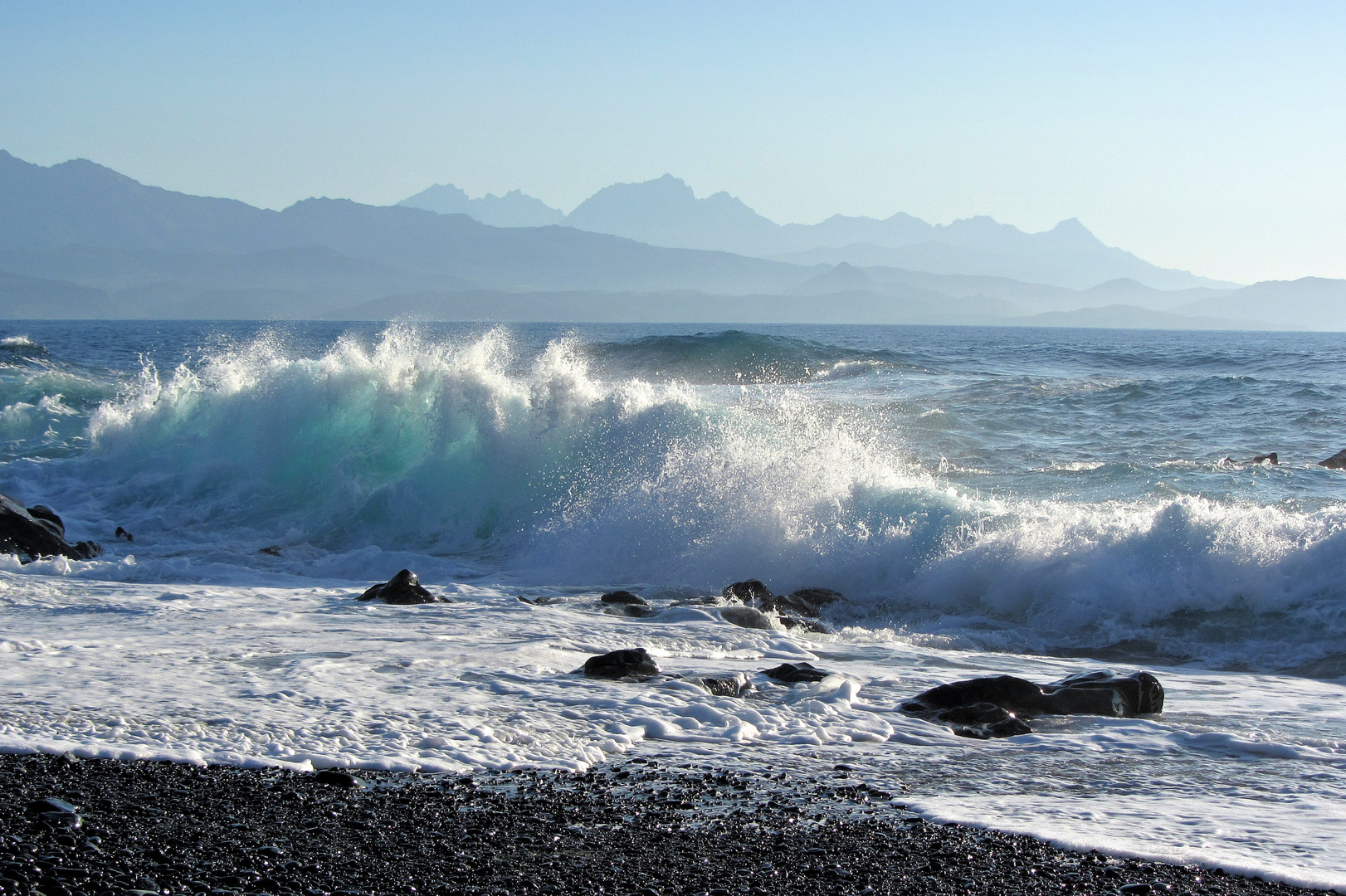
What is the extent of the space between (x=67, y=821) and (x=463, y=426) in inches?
501

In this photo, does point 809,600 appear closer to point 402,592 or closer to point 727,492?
point 727,492

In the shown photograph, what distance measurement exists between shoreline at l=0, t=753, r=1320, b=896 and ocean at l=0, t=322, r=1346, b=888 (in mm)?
269

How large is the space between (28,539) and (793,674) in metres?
8.48

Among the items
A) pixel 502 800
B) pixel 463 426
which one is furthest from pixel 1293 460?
pixel 502 800

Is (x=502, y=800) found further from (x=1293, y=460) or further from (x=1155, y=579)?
(x=1293, y=460)

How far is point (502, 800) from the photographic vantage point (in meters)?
4.41

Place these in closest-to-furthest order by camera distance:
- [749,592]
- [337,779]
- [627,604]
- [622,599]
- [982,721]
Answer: [337,779] → [982,721] → [627,604] → [622,599] → [749,592]

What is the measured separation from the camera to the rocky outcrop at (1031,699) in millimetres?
6109

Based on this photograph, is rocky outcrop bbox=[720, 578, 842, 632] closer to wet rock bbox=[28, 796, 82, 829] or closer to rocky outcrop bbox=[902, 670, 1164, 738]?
rocky outcrop bbox=[902, 670, 1164, 738]

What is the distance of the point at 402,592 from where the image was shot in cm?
914

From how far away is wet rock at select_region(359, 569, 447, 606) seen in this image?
9086mm

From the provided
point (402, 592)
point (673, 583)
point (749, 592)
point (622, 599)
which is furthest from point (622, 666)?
point (673, 583)

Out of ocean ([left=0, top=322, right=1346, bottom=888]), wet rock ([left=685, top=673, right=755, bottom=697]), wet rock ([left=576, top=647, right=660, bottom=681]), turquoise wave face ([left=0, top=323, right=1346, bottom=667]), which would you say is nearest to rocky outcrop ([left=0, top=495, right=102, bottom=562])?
ocean ([left=0, top=322, right=1346, bottom=888])

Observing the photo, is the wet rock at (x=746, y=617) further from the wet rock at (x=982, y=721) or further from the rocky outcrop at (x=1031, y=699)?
the wet rock at (x=982, y=721)
